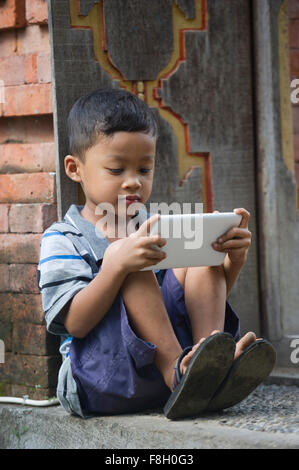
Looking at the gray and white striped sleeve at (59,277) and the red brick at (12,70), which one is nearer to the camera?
the gray and white striped sleeve at (59,277)

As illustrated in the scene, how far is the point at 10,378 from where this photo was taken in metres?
3.00

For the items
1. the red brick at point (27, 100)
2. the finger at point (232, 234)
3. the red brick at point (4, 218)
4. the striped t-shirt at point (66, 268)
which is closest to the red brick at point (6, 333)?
the red brick at point (4, 218)

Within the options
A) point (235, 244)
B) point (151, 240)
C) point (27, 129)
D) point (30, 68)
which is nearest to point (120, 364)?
point (151, 240)

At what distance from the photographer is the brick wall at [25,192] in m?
2.91

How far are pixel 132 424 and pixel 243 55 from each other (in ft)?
5.41

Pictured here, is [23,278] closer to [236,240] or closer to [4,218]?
[4,218]

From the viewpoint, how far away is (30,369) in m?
2.93

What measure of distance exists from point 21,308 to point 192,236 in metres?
0.96

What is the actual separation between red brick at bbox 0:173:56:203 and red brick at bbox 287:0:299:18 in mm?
1286

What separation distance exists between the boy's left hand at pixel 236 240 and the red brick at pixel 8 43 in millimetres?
1238

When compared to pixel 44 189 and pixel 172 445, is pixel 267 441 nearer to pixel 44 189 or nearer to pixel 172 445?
pixel 172 445

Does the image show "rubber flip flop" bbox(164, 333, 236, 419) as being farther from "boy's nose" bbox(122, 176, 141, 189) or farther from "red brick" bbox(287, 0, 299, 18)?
"red brick" bbox(287, 0, 299, 18)


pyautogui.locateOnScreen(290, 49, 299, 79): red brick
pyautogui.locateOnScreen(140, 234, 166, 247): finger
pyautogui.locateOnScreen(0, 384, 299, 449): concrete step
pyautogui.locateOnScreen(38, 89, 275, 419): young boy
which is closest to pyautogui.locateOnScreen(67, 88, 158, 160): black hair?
pyautogui.locateOnScreen(38, 89, 275, 419): young boy

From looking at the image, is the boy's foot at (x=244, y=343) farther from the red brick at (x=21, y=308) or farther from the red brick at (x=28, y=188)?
the red brick at (x=28, y=188)
